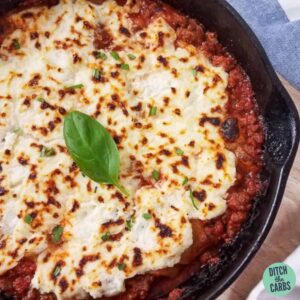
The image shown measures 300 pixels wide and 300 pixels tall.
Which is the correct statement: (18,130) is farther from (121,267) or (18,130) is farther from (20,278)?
(121,267)

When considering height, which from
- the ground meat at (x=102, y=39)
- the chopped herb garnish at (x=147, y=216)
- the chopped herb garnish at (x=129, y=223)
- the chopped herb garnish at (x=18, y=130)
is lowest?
the chopped herb garnish at (x=18, y=130)

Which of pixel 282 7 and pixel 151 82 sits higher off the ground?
pixel 282 7

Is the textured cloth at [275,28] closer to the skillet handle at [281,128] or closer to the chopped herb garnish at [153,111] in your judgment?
the skillet handle at [281,128]

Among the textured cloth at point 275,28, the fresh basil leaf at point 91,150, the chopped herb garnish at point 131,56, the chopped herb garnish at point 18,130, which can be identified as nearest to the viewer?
the fresh basil leaf at point 91,150

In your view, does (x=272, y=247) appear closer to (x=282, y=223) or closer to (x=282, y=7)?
(x=282, y=223)

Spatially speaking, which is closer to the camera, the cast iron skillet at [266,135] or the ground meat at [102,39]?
the cast iron skillet at [266,135]

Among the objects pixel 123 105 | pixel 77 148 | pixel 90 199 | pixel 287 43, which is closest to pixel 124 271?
pixel 90 199

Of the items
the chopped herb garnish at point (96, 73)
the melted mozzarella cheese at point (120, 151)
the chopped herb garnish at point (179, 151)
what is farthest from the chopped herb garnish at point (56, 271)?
the chopped herb garnish at point (96, 73)
